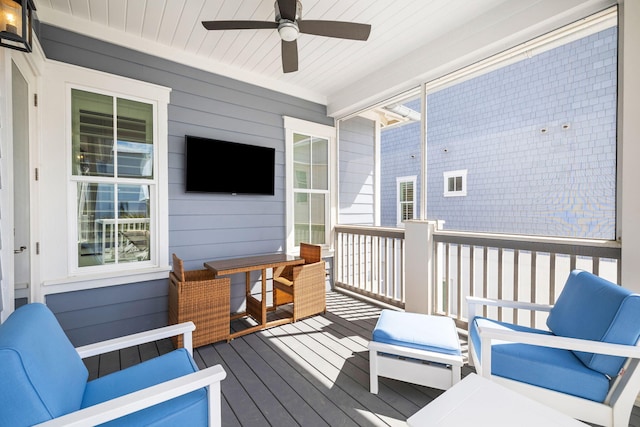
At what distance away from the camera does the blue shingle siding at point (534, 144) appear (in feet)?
7.43

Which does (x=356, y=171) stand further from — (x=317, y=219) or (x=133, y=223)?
(x=133, y=223)

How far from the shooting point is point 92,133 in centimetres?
284

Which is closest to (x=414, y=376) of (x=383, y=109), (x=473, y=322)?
→ (x=473, y=322)

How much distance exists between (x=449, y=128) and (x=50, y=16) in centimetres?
395

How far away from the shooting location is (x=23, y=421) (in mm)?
968

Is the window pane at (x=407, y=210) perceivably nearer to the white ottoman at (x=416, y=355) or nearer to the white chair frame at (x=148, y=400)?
the white ottoman at (x=416, y=355)

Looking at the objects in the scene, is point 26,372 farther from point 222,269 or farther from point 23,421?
point 222,269

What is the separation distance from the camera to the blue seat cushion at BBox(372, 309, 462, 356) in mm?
1978

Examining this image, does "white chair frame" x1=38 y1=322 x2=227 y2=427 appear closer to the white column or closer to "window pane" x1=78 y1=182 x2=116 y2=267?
"window pane" x1=78 y1=182 x2=116 y2=267

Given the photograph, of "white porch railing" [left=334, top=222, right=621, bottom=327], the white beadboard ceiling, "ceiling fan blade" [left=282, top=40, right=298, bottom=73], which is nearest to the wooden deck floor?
"white porch railing" [left=334, top=222, right=621, bottom=327]

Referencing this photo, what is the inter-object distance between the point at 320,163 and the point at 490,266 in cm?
276

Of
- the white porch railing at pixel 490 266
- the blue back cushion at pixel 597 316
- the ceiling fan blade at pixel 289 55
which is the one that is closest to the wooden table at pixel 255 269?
the white porch railing at pixel 490 266

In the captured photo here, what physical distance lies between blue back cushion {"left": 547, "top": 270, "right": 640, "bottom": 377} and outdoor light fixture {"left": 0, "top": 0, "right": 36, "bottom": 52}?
355 cm

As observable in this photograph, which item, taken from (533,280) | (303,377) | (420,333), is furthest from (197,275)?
(533,280)
